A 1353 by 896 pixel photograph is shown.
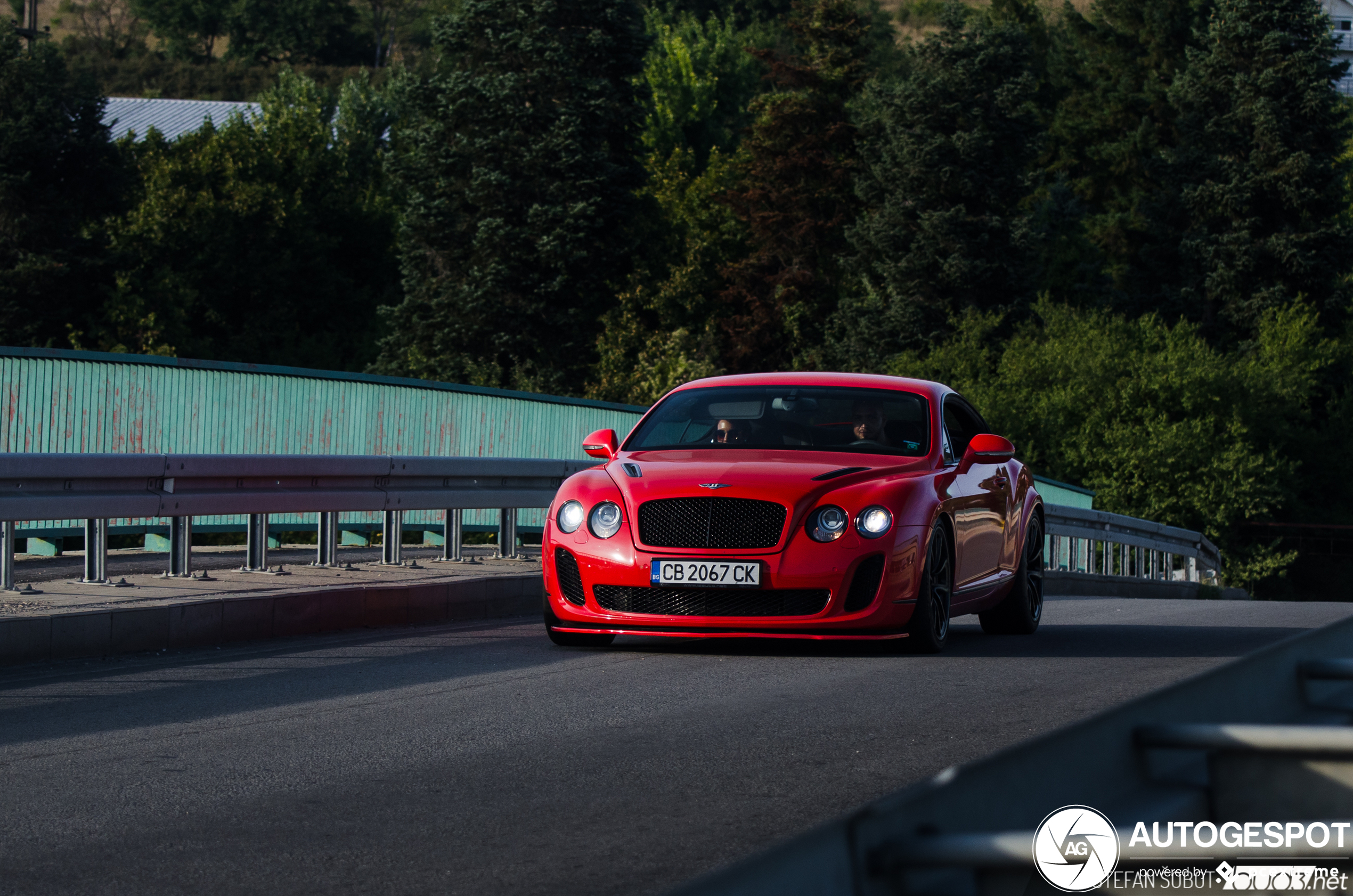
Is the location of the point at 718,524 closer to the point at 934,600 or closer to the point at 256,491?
the point at 934,600

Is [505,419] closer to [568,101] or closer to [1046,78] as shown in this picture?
[568,101]

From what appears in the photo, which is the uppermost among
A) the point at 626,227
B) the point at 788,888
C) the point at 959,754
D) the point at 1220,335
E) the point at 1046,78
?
the point at 1046,78

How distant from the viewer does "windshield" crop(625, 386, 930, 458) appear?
32.2 feet

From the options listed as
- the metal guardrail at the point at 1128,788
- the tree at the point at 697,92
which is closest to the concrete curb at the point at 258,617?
the metal guardrail at the point at 1128,788

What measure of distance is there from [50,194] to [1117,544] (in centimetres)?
4224

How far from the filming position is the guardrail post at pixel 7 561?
9141mm

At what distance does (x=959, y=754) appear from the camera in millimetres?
5969

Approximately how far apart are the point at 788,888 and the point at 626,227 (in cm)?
5874

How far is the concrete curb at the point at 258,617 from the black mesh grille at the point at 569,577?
1.85 metres

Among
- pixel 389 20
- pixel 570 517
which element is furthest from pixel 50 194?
pixel 389 20

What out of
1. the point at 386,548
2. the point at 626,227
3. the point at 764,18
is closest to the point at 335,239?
the point at 626,227

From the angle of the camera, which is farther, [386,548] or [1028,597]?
[386,548]

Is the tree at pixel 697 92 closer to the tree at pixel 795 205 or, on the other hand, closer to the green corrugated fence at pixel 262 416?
the tree at pixel 795 205

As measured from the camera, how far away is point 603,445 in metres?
9.91
